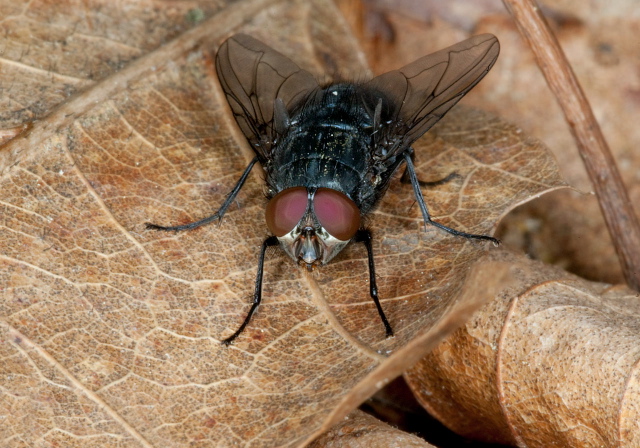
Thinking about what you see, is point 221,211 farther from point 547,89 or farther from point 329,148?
point 547,89

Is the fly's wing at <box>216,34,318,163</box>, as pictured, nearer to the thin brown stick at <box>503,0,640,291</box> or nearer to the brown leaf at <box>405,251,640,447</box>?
the thin brown stick at <box>503,0,640,291</box>

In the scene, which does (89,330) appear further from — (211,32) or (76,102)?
(211,32)

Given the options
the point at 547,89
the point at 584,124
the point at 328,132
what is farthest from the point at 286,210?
the point at 547,89

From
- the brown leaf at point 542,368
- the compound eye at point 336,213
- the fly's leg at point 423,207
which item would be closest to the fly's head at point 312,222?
the compound eye at point 336,213

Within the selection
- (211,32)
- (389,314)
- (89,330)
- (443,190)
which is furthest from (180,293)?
(211,32)

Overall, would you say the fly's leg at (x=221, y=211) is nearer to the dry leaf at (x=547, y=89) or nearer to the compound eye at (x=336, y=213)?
the compound eye at (x=336, y=213)

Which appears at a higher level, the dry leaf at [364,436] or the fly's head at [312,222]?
the fly's head at [312,222]

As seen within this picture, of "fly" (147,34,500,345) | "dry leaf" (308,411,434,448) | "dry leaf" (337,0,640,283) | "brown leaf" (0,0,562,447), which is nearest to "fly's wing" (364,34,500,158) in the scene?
"fly" (147,34,500,345)
